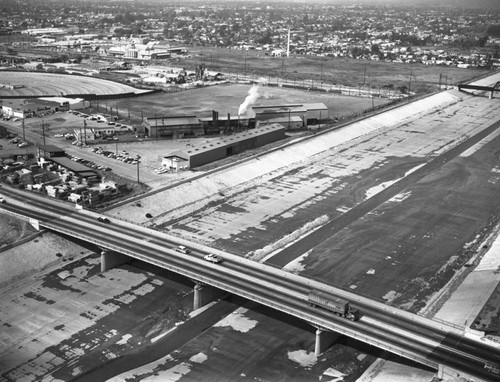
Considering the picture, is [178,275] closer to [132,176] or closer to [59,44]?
[132,176]

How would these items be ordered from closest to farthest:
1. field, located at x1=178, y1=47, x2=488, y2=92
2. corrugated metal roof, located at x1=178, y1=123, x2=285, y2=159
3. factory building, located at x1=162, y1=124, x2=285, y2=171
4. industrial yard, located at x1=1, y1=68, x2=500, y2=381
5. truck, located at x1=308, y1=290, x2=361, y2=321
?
truck, located at x1=308, y1=290, x2=361, y2=321
industrial yard, located at x1=1, y1=68, x2=500, y2=381
factory building, located at x1=162, y1=124, x2=285, y2=171
corrugated metal roof, located at x1=178, y1=123, x2=285, y2=159
field, located at x1=178, y1=47, x2=488, y2=92

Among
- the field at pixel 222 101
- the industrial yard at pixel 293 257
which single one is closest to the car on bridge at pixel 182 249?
the industrial yard at pixel 293 257

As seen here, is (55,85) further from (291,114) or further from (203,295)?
(203,295)

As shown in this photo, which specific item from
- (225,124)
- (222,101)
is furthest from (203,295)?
(222,101)

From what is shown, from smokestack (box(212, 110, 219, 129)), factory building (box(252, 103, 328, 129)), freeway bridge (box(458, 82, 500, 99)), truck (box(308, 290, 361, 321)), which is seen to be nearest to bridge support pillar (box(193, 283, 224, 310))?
truck (box(308, 290, 361, 321))

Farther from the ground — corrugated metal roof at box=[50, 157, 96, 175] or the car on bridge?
corrugated metal roof at box=[50, 157, 96, 175]

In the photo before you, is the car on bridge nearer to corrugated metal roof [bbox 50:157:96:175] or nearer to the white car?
the white car

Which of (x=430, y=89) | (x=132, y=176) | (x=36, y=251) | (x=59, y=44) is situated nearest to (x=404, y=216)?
(x=132, y=176)
